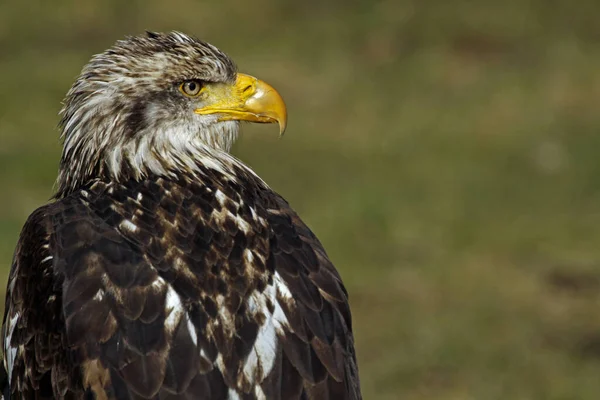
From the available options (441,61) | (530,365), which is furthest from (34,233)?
(441,61)

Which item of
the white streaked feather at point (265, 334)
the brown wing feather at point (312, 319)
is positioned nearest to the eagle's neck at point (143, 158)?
the brown wing feather at point (312, 319)

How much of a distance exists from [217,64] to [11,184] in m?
9.70

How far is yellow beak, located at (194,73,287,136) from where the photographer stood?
21.1 feet

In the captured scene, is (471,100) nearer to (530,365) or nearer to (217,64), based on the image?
(530,365)

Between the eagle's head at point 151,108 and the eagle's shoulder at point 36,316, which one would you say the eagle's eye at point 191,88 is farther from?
the eagle's shoulder at point 36,316

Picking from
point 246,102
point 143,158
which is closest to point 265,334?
point 143,158

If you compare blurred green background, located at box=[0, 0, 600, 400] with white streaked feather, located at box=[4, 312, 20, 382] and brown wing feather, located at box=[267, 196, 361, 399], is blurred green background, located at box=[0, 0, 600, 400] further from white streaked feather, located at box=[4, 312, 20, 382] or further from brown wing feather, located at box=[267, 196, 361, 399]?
white streaked feather, located at box=[4, 312, 20, 382]

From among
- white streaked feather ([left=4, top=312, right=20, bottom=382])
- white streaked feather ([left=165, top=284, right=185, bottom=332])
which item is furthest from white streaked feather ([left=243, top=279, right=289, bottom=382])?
white streaked feather ([left=4, top=312, right=20, bottom=382])

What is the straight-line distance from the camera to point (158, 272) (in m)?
5.32

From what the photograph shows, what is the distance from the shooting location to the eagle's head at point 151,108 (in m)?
6.14

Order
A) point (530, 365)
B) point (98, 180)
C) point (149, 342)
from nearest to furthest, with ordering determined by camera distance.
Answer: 1. point (149, 342)
2. point (98, 180)
3. point (530, 365)

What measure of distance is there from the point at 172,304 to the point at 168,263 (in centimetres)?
25

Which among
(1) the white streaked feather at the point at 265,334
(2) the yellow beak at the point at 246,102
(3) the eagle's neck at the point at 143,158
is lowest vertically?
(1) the white streaked feather at the point at 265,334

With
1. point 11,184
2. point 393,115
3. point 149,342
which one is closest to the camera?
point 149,342
